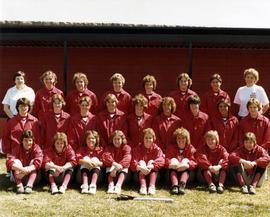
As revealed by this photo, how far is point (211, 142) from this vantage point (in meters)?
7.57

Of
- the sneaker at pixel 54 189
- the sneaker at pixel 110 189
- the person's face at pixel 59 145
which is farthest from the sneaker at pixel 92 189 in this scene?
the person's face at pixel 59 145

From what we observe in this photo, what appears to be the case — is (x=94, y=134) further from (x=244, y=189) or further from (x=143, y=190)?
(x=244, y=189)

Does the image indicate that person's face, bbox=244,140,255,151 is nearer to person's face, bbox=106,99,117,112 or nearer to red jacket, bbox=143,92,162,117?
red jacket, bbox=143,92,162,117

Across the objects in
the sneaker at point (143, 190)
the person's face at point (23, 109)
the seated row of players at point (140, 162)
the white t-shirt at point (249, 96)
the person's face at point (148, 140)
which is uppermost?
the white t-shirt at point (249, 96)

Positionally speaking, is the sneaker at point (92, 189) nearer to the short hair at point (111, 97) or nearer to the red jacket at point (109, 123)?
the red jacket at point (109, 123)

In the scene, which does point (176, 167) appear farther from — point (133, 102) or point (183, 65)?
point (183, 65)

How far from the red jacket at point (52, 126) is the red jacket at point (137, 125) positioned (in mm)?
1003

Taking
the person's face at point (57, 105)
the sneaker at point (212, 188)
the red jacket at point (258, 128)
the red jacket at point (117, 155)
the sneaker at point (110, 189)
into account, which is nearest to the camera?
the sneaker at point (110, 189)

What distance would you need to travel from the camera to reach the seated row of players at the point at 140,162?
736 centimetres

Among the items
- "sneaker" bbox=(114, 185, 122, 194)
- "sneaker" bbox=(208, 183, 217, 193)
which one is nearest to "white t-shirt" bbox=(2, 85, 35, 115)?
"sneaker" bbox=(114, 185, 122, 194)

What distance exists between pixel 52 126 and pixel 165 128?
1.79 m

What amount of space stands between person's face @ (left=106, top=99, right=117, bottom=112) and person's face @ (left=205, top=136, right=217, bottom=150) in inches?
60.4

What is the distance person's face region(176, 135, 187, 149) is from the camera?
24.9 feet

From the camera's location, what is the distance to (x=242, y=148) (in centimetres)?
772
